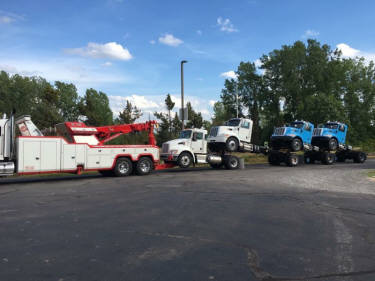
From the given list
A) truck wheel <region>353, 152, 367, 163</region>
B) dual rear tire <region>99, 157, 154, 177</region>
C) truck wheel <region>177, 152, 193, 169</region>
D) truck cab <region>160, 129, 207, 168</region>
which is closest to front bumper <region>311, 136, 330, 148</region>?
truck wheel <region>353, 152, 367, 163</region>

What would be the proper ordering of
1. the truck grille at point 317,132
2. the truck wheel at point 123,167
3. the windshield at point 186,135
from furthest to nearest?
the truck grille at point 317,132 < the windshield at point 186,135 < the truck wheel at point 123,167

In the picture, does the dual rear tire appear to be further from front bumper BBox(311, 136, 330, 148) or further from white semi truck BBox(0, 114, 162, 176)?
front bumper BBox(311, 136, 330, 148)

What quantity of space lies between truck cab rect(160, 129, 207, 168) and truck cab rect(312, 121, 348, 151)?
9599 millimetres

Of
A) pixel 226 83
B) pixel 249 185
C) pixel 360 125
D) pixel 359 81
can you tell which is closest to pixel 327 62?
pixel 359 81

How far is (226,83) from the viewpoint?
61.8m

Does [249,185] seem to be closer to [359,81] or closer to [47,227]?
[47,227]

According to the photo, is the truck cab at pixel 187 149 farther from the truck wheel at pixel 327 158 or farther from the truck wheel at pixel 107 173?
the truck wheel at pixel 327 158

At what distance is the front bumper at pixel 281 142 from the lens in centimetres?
2242

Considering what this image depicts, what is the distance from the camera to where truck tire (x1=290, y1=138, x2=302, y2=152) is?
881 inches

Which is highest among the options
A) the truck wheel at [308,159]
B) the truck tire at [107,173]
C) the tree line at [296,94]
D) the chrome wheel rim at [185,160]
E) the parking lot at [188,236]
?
the tree line at [296,94]

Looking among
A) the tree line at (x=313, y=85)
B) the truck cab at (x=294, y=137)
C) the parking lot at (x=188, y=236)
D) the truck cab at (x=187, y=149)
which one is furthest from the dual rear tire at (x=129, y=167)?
the tree line at (x=313, y=85)

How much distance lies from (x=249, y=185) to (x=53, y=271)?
938 centimetres

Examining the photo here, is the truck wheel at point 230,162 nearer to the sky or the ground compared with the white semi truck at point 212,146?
nearer to the ground

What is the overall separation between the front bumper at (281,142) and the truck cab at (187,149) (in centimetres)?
574
